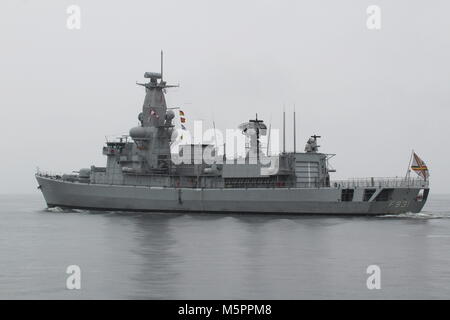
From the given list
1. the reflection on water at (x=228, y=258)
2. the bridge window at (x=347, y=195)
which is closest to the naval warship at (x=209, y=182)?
the bridge window at (x=347, y=195)

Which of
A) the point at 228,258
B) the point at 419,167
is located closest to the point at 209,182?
Result: the point at 419,167

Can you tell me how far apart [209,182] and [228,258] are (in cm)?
2488

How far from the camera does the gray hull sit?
150ft

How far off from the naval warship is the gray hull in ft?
0.28

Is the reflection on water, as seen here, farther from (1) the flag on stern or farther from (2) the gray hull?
(1) the flag on stern

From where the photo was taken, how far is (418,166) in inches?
1740

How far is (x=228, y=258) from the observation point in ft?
84.6

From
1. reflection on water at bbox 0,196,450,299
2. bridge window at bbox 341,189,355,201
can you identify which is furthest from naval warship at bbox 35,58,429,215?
reflection on water at bbox 0,196,450,299

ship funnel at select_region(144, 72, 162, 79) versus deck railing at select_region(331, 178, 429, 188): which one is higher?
ship funnel at select_region(144, 72, 162, 79)

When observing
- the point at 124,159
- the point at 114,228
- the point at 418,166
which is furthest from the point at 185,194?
the point at 418,166

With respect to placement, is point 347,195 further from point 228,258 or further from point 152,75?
point 152,75

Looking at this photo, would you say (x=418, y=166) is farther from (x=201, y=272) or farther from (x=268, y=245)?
(x=201, y=272)
